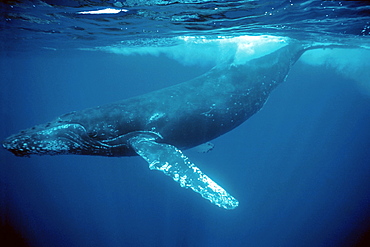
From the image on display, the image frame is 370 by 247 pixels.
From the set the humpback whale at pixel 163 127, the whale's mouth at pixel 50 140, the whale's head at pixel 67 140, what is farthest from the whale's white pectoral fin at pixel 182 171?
the whale's mouth at pixel 50 140

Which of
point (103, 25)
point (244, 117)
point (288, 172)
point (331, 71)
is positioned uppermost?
point (103, 25)

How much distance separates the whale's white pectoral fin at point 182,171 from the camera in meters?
5.24

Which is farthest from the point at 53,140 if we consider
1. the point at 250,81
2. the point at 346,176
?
the point at 346,176

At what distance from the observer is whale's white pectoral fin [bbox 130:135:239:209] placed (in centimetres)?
524

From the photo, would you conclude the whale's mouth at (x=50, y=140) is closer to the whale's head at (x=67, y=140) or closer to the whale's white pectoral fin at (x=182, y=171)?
the whale's head at (x=67, y=140)

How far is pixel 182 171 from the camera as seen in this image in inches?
218

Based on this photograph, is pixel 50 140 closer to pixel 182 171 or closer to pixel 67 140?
pixel 67 140

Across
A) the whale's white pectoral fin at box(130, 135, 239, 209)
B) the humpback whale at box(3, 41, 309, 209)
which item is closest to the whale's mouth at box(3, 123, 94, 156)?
the humpback whale at box(3, 41, 309, 209)

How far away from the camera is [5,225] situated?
63.8 ft

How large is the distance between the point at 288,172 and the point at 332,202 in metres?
6.99

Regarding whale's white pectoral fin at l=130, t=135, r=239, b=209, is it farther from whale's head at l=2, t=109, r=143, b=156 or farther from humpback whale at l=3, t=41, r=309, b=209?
whale's head at l=2, t=109, r=143, b=156

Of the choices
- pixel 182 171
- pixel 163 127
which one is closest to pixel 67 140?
pixel 163 127

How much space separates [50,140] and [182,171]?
3619 mm

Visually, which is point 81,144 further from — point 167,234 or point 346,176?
point 346,176
